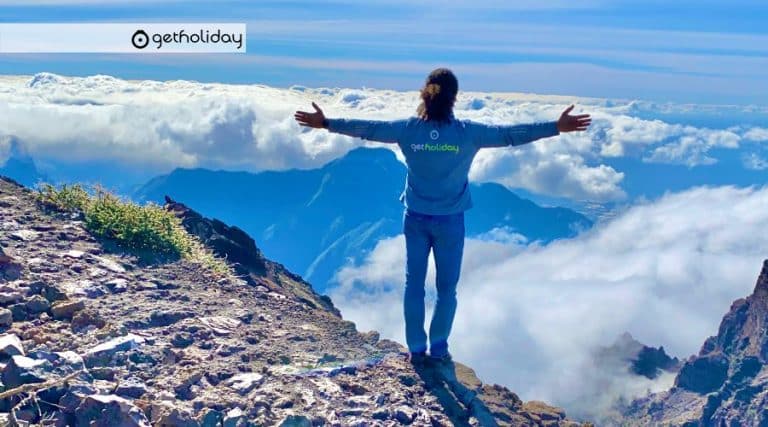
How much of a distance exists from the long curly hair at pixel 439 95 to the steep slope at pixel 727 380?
130984 millimetres

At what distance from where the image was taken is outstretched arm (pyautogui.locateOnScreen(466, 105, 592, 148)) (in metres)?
10.8

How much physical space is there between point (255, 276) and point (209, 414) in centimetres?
674

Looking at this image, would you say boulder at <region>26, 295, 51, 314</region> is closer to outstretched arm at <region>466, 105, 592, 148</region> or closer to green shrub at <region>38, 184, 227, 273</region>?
green shrub at <region>38, 184, 227, 273</region>

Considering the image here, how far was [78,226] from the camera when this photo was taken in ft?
49.2

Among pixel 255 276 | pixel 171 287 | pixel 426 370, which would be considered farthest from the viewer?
pixel 255 276

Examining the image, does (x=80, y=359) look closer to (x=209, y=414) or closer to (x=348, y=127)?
(x=209, y=414)

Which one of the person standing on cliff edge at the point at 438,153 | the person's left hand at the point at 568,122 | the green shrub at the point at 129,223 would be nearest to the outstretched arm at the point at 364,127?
the person standing on cliff edge at the point at 438,153

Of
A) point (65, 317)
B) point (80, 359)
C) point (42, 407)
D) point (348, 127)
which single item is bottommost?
point (42, 407)

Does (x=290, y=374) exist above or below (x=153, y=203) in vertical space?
below

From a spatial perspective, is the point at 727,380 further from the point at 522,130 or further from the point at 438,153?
the point at 438,153

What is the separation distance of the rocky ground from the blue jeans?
0.49 m

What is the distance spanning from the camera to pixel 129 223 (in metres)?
14.9

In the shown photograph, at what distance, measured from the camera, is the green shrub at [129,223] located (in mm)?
14781

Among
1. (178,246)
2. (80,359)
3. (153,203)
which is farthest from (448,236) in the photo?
(153,203)
